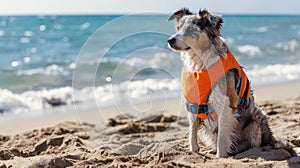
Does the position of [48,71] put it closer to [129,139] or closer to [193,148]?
[129,139]

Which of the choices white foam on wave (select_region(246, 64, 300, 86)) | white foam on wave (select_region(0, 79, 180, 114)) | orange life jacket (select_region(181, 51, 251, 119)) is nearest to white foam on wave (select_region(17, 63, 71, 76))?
white foam on wave (select_region(0, 79, 180, 114))

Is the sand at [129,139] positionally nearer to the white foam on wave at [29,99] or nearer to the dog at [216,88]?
the dog at [216,88]

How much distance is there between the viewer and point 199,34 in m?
4.56

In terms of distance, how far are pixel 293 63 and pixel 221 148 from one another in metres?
11.0

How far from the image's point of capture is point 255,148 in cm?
481

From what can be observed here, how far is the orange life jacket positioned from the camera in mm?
4645

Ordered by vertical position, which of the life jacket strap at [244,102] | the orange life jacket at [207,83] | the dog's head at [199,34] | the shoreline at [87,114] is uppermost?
the dog's head at [199,34]

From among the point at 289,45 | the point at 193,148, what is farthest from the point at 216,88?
the point at 289,45

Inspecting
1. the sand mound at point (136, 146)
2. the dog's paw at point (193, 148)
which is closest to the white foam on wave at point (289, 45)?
the sand mound at point (136, 146)

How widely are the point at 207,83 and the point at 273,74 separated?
28.0 ft

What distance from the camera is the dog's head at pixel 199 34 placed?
4551mm

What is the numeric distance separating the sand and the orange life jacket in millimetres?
573

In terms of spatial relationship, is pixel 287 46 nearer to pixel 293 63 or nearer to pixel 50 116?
pixel 293 63

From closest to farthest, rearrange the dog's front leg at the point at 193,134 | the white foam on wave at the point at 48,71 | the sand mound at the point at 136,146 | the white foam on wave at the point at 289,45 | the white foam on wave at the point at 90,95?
the sand mound at the point at 136,146 < the dog's front leg at the point at 193,134 < the white foam on wave at the point at 90,95 < the white foam on wave at the point at 48,71 < the white foam on wave at the point at 289,45
